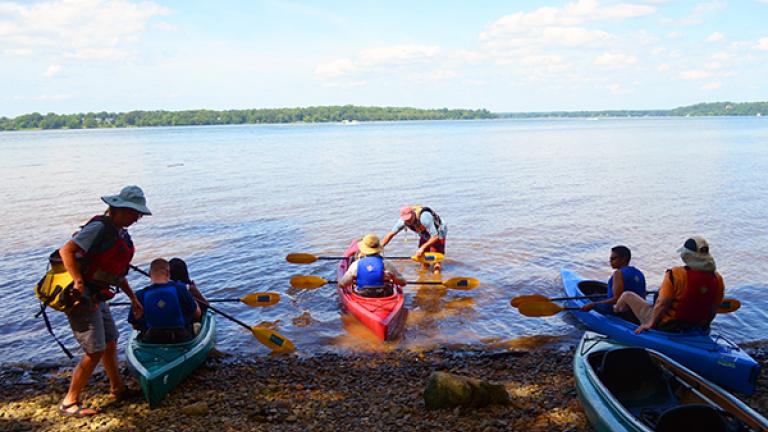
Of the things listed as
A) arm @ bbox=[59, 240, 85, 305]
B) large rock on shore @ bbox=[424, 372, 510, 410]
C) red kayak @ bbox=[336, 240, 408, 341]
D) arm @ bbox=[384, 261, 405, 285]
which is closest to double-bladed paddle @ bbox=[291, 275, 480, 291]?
red kayak @ bbox=[336, 240, 408, 341]

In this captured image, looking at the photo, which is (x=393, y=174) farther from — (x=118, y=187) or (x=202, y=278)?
(x=202, y=278)

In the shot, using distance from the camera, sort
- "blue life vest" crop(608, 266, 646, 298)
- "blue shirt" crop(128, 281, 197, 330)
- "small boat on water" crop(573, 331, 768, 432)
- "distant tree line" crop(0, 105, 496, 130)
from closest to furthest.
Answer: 1. "small boat on water" crop(573, 331, 768, 432)
2. "blue shirt" crop(128, 281, 197, 330)
3. "blue life vest" crop(608, 266, 646, 298)
4. "distant tree line" crop(0, 105, 496, 130)

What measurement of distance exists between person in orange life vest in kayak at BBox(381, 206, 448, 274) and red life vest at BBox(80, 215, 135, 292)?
6252mm

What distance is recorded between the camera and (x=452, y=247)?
47.9 ft

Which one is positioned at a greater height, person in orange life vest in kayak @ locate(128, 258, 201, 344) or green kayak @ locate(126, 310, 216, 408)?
Answer: person in orange life vest in kayak @ locate(128, 258, 201, 344)

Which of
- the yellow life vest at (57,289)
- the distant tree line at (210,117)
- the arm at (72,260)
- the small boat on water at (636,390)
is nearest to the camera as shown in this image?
the small boat on water at (636,390)

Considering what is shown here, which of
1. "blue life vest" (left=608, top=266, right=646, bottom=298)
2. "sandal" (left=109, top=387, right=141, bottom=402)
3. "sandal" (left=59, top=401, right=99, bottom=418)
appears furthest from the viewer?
"blue life vest" (left=608, top=266, right=646, bottom=298)

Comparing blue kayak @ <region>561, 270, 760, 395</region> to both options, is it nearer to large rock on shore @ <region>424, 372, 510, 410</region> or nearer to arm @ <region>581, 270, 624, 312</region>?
arm @ <region>581, 270, 624, 312</region>

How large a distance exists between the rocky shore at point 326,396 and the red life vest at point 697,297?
1.05 m

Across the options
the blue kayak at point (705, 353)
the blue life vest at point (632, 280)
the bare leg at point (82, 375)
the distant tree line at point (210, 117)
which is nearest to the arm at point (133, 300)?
the bare leg at point (82, 375)

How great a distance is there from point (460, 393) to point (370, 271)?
140 inches

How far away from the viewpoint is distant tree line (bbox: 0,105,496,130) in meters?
134

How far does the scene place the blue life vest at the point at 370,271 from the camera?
8.91 m

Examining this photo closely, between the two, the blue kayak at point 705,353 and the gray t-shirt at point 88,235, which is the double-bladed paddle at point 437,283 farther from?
the gray t-shirt at point 88,235
